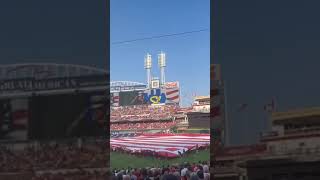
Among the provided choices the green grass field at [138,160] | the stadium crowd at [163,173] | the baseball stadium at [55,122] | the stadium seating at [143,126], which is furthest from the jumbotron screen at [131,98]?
the baseball stadium at [55,122]

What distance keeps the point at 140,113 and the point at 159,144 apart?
429 mm

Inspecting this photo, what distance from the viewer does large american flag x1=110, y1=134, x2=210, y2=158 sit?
20.5ft

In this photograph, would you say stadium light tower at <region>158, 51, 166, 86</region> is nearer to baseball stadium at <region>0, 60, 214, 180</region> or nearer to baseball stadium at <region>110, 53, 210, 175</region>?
baseball stadium at <region>110, 53, 210, 175</region>

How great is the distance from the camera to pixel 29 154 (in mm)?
5000

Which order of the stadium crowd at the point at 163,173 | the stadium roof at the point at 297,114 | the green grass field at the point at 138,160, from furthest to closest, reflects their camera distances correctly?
the green grass field at the point at 138,160 → the stadium crowd at the point at 163,173 → the stadium roof at the point at 297,114

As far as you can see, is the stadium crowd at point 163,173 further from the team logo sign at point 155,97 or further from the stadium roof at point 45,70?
the stadium roof at point 45,70

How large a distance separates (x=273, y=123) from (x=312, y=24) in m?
0.79

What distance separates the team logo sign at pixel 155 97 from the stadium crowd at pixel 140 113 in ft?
0.26

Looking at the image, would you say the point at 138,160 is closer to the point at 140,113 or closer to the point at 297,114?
the point at 140,113

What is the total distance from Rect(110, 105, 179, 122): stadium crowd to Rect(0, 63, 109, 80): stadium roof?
4.70 ft

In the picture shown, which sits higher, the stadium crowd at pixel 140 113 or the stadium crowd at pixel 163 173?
the stadium crowd at pixel 140 113

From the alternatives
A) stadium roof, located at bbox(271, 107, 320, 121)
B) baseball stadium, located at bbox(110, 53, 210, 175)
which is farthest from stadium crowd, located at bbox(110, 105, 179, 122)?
stadium roof, located at bbox(271, 107, 320, 121)

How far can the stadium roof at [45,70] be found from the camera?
4926 mm

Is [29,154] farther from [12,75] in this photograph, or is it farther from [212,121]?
[212,121]
